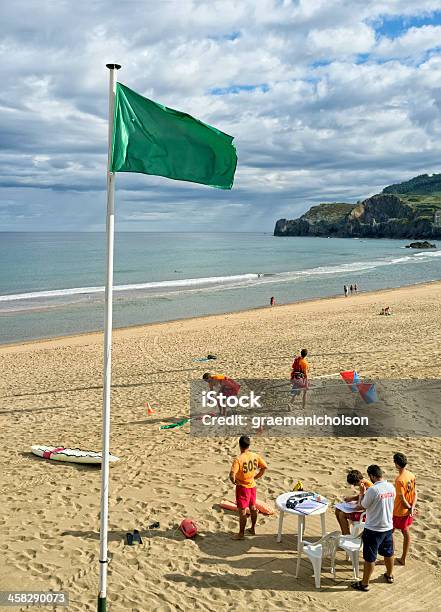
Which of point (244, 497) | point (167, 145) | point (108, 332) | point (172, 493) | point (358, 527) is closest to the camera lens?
point (108, 332)

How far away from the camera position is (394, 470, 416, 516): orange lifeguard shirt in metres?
6.70

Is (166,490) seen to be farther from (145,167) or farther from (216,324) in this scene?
(216,324)

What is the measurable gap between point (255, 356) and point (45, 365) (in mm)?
7927

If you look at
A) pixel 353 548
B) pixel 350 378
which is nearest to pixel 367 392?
pixel 350 378

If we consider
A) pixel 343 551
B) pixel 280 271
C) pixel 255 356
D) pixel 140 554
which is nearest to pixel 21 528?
pixel 140 554

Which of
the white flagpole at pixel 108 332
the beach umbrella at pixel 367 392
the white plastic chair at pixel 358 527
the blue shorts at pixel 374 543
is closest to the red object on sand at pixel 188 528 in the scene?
the white plastic chair at pixel 358 527

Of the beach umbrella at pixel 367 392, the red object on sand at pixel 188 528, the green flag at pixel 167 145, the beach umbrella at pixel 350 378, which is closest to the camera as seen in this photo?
the green flag at pixel 167 145

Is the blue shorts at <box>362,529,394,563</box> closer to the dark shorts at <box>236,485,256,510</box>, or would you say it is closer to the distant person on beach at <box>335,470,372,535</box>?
the distant person on beach at <box>335,470,372,535</box>

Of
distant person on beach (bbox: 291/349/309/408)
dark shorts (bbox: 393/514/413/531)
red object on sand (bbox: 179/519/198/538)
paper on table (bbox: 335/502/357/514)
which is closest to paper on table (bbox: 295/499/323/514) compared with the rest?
paper on table (bbox: 335/502/357/514)

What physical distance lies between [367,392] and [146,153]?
30.8ft

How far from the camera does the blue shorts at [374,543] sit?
6289mm

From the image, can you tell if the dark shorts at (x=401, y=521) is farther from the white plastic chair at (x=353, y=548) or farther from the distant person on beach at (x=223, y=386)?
→ the distant person on beach at (x=223, y=386)

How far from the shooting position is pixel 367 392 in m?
13.2

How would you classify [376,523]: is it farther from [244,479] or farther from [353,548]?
[244,479]
